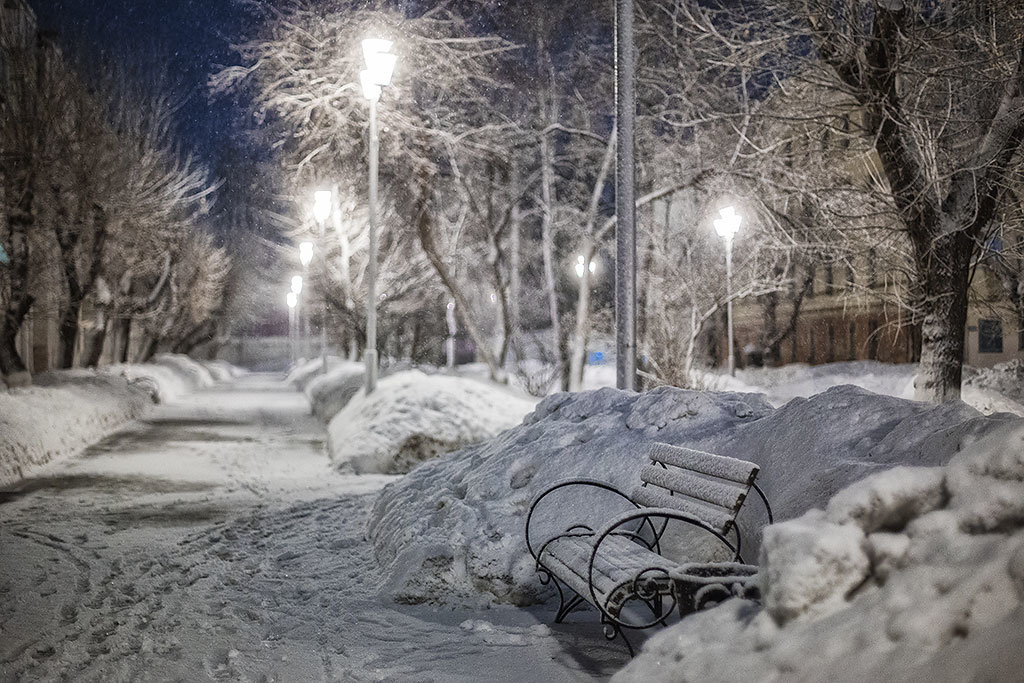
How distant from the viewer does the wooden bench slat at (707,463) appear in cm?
525

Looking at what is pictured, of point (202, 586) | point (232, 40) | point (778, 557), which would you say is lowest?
point (202, 586)

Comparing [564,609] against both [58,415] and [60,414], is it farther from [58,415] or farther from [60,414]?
[60,414]

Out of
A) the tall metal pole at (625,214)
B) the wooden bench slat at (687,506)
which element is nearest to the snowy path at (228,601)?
the wooden bench slat at (687,506)

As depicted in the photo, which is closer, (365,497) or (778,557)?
(778,557)

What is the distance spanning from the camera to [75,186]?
820 inches

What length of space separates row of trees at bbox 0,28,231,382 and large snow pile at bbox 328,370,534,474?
893 centimetres

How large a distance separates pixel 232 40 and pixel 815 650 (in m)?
17.3

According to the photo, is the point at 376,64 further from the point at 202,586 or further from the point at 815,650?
the point at 815,650

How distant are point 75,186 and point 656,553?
18947 mm

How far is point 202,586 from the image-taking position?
23.0 ft

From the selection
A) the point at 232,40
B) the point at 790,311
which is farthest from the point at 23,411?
the point at 790,311

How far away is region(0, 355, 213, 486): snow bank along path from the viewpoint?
13.5 metres

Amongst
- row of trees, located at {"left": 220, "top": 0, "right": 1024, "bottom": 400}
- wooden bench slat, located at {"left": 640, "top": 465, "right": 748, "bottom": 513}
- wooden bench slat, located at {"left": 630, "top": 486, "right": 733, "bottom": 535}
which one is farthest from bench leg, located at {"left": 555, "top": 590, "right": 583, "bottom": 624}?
row of trees, located at {"left": 220, "top": 0, "right": 1024, "bottom": 400}

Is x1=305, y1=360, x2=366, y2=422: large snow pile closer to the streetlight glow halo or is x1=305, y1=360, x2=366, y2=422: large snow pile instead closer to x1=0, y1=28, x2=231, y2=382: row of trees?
x1=0, y1=28, x2=231, y2=382: row of trees
